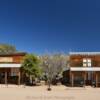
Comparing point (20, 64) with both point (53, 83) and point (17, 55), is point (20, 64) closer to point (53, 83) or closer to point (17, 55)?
point (17, 55)

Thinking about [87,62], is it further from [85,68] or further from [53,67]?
[53,67]

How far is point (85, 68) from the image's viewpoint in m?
49.1

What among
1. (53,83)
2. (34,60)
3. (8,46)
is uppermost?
(8,46)

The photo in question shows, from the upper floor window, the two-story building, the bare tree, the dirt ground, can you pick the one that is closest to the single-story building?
the bare tree

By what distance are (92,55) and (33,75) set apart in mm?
10555

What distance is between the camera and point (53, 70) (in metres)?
52.3

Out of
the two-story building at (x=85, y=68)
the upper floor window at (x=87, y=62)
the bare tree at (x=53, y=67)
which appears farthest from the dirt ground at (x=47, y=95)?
the upper floor window at (x=87, y=62)

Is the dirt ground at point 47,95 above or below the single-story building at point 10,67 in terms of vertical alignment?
below

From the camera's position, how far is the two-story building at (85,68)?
48.9 m

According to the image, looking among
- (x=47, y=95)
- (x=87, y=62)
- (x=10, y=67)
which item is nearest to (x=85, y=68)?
(x=87, y=62)

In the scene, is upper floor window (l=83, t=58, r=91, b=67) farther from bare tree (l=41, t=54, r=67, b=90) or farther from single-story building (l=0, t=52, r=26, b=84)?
single-story building (l=0, t=52, r=26, b=84)

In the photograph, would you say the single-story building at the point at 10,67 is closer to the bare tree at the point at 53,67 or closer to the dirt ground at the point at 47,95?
the bare tree at the point at 53,67

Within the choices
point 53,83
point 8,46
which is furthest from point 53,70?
point 8,46

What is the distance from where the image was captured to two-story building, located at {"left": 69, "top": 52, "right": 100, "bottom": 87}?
48.9 metres
